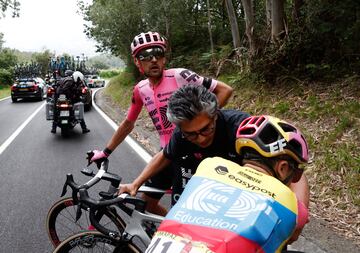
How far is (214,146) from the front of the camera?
2.54 meters

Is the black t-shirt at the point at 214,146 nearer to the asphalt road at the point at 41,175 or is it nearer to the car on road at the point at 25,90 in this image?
the asphalt road at the point at 41,175

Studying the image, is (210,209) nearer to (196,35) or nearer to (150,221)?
(150,221)

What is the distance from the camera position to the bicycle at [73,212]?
107 inches

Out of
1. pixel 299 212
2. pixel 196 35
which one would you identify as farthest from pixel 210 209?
pixel 196 35

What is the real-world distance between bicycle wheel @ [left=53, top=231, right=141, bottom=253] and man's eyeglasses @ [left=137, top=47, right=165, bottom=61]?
5.14ft

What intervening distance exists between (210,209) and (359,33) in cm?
761

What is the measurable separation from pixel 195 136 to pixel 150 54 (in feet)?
4.71

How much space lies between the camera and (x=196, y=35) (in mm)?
21078

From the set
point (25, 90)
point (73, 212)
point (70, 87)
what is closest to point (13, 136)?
point (70, 87)

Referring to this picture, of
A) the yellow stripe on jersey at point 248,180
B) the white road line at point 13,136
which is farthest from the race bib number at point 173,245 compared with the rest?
the white road line at point 13,136

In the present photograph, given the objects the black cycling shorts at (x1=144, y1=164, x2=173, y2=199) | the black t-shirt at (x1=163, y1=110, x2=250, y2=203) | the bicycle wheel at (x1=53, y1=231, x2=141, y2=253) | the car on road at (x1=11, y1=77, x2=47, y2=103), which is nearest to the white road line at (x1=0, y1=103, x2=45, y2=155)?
the black cycling shorts at (x1=144, y1=164, x2=173, y2=199)

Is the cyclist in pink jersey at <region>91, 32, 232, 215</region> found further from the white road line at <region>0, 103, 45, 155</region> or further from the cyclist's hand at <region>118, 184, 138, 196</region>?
the white road line at <region>0, 103, 45, 155</region>

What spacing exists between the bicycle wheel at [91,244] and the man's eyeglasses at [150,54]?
157cm

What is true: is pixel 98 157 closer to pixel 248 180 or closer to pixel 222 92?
pixel 222 92
